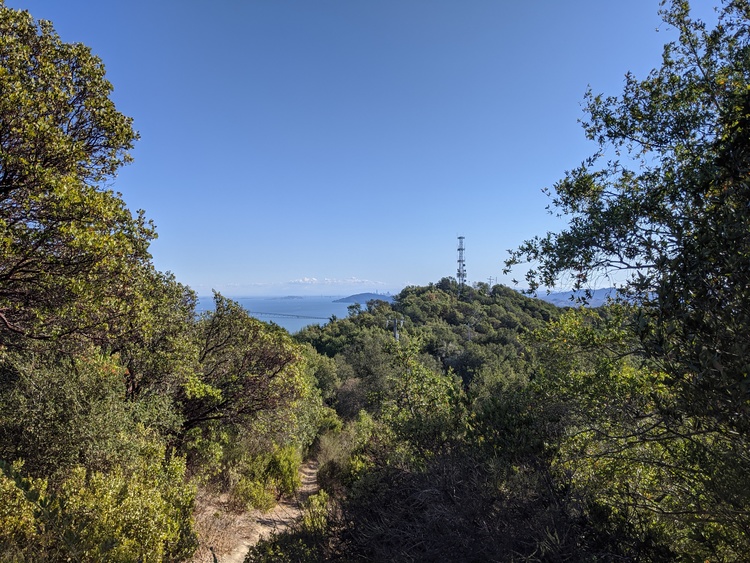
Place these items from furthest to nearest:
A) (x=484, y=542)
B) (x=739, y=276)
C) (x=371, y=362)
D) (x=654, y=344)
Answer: (x=371, y=362) → (x=484, y=542) → (x=654, y=344) → (x=739, y=276)

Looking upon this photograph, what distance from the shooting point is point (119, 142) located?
617cm

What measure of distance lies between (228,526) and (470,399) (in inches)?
258

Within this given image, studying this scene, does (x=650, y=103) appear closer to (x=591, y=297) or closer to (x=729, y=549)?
(x=591, y=297)

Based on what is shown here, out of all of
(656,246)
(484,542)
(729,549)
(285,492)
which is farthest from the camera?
(285,492)

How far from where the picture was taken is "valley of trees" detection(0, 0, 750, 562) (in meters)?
2.88

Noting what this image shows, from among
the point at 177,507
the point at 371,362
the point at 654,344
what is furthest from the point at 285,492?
the point at 371,362

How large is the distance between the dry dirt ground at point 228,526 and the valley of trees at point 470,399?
4.70ft

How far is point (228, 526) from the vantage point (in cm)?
852

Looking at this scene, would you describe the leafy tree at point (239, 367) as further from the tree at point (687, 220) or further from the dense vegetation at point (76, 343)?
the tree at point (687, 220)

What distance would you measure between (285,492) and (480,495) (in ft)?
29.7

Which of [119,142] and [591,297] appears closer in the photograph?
[591,297]

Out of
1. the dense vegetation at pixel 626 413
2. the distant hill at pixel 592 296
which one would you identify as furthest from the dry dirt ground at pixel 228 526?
the distant hill at pixel 592 296

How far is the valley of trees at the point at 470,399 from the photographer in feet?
9.46

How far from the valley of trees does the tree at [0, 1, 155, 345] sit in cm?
3
